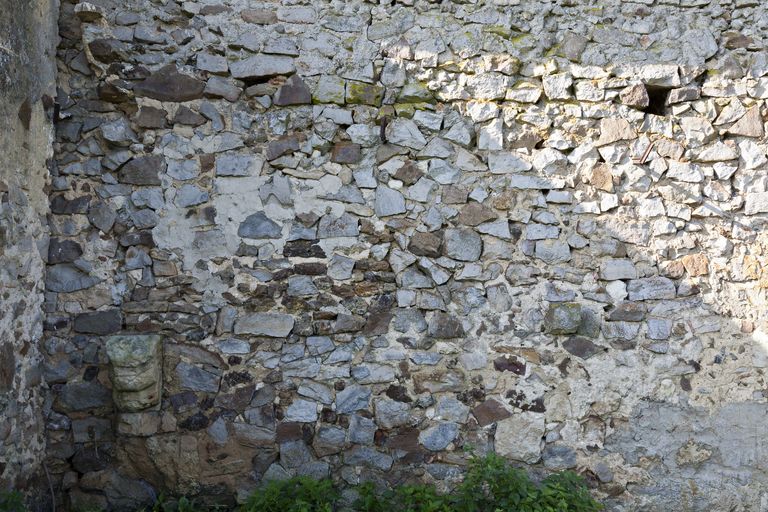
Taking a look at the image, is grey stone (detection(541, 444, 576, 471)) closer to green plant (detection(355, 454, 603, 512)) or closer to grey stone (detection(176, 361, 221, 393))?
green plant (detection(355, 454, 603, 512))

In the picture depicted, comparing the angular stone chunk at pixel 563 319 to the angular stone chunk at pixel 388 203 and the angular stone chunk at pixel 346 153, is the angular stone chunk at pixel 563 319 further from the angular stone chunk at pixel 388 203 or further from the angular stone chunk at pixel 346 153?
the angular stone chunk at pixel 346 153

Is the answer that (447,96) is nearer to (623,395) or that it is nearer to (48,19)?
(623,395)

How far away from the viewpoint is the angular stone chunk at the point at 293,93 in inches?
144

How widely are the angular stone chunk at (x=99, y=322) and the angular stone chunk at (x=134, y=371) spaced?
0.34ft

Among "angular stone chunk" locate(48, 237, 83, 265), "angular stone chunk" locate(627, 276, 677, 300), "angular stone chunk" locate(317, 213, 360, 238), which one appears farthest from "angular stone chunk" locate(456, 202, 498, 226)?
"angular stone chunk" locate(48, 237, 83, 265)

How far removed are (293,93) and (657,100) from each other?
2001 mm

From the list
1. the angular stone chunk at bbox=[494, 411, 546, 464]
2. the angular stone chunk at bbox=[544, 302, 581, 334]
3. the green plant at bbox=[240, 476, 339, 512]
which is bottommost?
the green plant at bbox=[240, 476, 339, 512]

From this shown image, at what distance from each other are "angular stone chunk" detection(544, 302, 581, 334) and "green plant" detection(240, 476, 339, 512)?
1383 millimetres

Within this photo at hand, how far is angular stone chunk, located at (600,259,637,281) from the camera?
3.66 m

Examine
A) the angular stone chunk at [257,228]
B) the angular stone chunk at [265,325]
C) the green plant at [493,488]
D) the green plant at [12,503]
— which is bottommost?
the green plant at [12,503]

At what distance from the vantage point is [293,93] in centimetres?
365

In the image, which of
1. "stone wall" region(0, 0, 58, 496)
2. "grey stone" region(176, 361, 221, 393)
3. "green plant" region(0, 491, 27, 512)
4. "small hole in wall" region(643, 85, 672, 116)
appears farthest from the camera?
"small hole in wall" region(643, 85, 672, 116)

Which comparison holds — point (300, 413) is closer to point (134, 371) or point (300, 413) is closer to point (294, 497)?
point (294, 497)

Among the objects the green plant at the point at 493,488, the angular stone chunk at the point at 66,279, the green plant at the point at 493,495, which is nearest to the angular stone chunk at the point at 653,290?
the green plant at the point at 493,495
